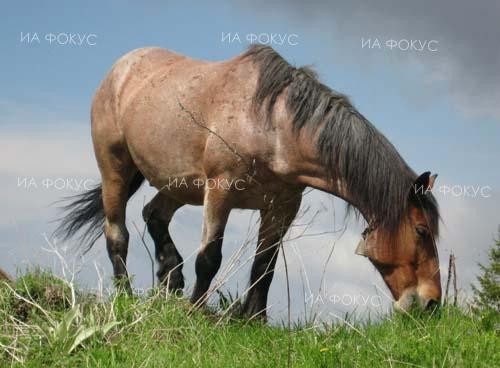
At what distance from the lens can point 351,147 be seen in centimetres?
686

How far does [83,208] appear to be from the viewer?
9734 millimetres

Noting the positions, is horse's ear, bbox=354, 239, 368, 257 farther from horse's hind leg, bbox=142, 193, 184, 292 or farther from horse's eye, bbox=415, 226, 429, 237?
horse's hind leg, bbox=142, 193, 184, 292

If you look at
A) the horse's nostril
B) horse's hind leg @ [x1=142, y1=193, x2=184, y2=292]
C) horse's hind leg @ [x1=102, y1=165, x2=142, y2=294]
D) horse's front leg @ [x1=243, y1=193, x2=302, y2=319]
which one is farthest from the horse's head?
horse's hind leg @ [x1=102, y1=165, x2=142, y2=294]

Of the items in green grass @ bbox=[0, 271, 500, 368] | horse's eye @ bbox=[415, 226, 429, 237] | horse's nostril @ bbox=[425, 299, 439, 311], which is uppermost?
horse's eye @ bbox=[415, 226, 429, 237]

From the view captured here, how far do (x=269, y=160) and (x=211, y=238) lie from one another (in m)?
0.89

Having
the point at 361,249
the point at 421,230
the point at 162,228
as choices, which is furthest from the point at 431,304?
the point at 162,228

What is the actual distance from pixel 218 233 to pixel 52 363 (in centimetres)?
231

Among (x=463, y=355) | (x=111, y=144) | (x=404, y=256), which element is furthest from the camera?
(x=111, y=144)

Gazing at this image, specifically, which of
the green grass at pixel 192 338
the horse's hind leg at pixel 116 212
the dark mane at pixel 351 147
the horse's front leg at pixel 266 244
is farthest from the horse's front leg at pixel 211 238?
the horse's hind leg at pixel 116 212

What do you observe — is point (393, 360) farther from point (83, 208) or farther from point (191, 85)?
point (83, 208)

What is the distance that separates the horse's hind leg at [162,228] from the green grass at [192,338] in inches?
90.1

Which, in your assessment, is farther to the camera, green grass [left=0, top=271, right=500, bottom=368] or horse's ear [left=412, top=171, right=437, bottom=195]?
horse's ear [left=412, top=171, right=437, bottom=195]

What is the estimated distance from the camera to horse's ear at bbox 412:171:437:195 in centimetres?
675

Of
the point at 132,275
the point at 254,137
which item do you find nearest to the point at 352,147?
the point at 254,137
